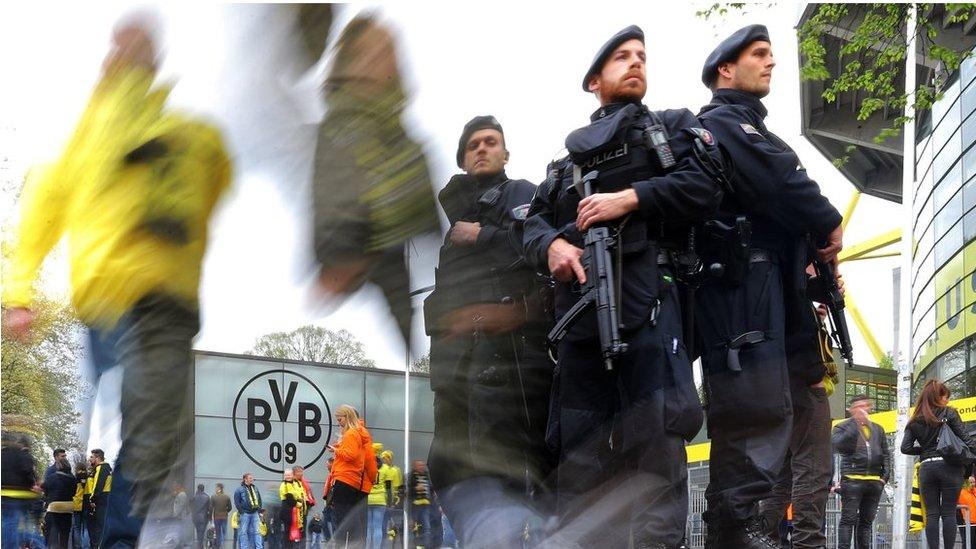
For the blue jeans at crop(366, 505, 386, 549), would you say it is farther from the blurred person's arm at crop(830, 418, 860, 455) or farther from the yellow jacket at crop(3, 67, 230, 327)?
the blurred person's arm at crop(830, 418, 860, 455)

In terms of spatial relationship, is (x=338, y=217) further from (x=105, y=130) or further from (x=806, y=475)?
(x=806, y=475)

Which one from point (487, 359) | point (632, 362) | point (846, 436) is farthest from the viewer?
point (846, 436)

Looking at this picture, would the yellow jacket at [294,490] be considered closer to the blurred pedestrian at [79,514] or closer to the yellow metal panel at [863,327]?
the blurred pedestrian at [79,514]

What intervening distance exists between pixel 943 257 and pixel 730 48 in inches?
30.9

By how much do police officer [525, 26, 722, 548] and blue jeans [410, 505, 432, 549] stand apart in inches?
12.5

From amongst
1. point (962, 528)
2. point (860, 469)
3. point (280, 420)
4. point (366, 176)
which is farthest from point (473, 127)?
point (962, 528)

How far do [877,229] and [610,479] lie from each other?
3.04ft

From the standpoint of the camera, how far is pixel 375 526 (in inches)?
105

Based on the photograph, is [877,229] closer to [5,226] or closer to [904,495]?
[5,226]

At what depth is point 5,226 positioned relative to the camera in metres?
2.28

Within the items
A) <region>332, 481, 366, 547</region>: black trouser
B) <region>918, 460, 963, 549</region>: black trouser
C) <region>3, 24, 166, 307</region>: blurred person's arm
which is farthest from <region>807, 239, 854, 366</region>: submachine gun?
<region>918, 460, 963, 549</region>: black trouser

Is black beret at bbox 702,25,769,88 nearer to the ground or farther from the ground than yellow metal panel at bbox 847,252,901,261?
farther from the ground

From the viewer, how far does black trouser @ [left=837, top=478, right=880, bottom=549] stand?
4.89 m

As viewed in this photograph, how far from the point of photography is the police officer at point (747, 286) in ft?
9.70
